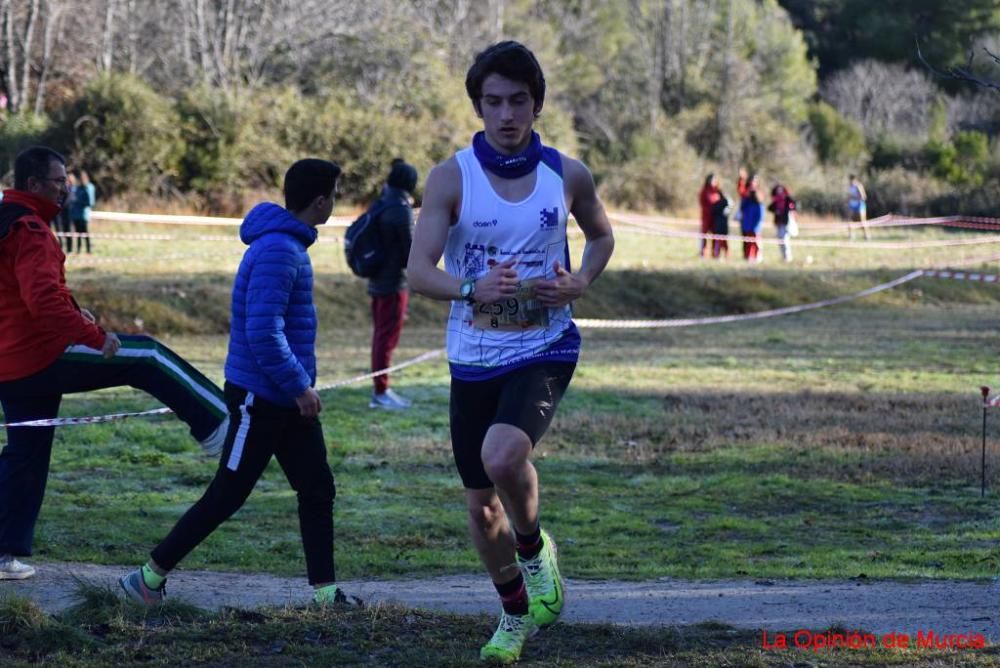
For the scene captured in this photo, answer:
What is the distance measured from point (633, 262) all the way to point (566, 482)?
1800 cm

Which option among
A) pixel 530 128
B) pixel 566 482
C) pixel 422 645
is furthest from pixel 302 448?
pixel 566 482

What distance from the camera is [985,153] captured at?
203 ft

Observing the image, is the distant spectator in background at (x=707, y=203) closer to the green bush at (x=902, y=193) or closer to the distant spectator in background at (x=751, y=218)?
the distant spectator in background at (x=751, y=218)

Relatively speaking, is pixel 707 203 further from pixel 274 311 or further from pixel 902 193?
pixel 274 311

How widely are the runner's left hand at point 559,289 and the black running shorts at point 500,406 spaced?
0.77 ft

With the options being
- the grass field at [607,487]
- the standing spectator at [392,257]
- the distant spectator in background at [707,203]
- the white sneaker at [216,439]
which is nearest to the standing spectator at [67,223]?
the grass field at [607,487]

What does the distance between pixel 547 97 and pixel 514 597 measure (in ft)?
180

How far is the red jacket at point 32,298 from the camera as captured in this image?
6.57m

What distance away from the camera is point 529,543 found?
5.24 metres

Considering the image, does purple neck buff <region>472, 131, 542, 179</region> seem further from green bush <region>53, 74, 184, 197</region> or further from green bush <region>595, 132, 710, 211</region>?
green bush <region>595, 132, 710, 211</region>

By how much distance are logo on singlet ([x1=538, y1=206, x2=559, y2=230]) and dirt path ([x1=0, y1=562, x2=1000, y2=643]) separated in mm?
1854

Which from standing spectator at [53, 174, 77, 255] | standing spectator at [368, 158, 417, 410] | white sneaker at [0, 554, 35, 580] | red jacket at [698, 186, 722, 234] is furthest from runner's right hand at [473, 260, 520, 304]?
red jacket at [698, 186, 722, 234]

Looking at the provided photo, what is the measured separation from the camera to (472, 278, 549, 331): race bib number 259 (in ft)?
16.4

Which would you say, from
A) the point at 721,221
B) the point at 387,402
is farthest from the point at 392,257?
the point at 721,221
